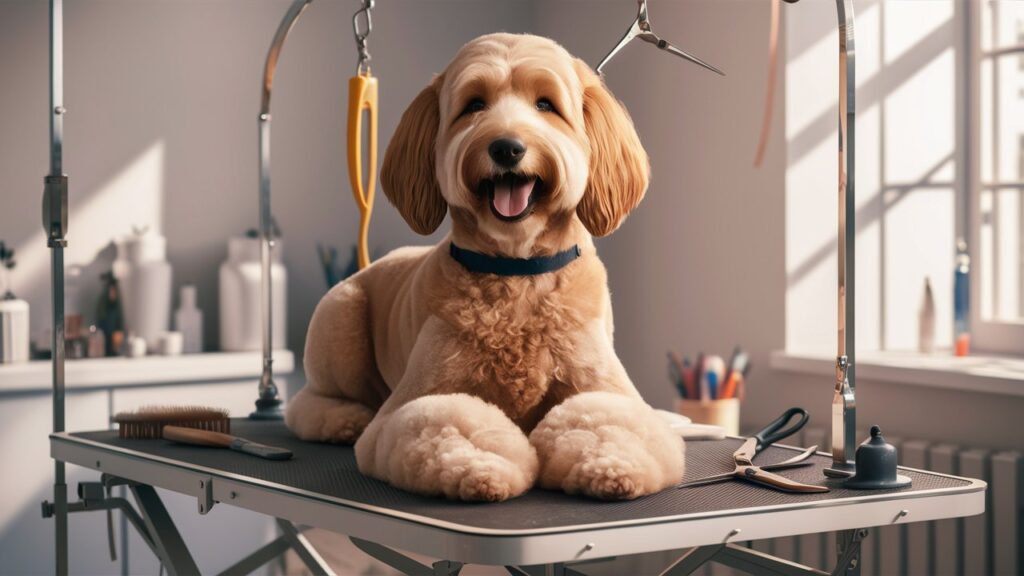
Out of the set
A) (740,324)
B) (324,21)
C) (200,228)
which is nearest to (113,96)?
(200,228)

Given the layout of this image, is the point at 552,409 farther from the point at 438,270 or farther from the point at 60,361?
the point at 60,361

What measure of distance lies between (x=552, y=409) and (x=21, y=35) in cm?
235

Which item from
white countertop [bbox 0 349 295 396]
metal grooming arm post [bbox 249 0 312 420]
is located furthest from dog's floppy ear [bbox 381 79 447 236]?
white countertop [bbox 0 349 295 396]

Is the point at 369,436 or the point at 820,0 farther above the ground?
the point at 820,0

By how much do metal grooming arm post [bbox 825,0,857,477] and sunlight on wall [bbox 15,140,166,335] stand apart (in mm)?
2343

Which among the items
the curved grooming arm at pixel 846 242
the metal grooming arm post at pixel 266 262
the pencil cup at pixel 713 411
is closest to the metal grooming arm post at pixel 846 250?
the curved grooming arm at pixel 846 242

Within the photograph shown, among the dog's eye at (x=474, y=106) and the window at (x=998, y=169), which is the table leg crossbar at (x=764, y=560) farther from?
the window at (x=998, y=169)

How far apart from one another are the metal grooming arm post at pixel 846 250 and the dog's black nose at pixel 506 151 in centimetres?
37

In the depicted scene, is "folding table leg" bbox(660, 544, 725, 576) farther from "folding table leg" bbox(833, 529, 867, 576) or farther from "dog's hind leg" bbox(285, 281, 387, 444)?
"dog's hind leg" bbox(285, 281, 387, 444)

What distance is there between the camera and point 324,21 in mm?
3463

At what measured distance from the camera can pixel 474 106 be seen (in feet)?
4.12

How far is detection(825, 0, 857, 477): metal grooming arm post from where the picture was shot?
4.11ft

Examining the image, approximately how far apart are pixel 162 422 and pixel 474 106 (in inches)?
30.5

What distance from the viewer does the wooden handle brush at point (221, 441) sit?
146 cm
